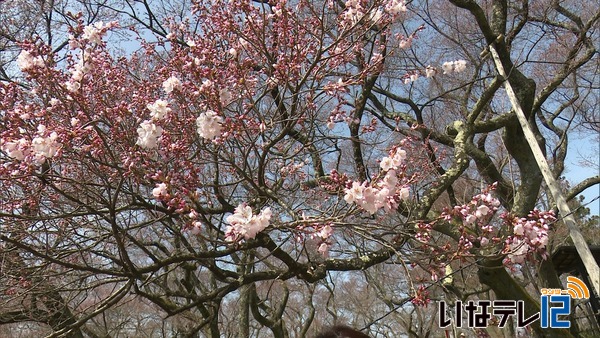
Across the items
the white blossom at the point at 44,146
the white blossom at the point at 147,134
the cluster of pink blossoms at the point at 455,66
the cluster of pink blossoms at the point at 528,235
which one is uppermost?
the cluster of pink blossoms at the point at 455,66

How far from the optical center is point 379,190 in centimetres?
297

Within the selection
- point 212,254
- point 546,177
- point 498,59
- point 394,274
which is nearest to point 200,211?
point 212,254

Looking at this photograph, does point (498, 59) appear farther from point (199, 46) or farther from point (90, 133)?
point (90, 133)

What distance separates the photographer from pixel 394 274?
13680mm

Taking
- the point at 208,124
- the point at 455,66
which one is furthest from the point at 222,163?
the point at 455,66

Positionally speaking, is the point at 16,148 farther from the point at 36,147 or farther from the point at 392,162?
the point at 392,162

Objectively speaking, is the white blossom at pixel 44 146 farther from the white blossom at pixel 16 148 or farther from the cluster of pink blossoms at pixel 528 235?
the cluster of pink blossoms at pixel 528 235

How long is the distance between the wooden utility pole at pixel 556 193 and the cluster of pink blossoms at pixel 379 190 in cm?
211

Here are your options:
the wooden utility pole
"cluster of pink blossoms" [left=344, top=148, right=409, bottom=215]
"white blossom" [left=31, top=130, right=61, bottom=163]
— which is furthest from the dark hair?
the wooden utility pole

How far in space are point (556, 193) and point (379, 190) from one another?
10.9 feet

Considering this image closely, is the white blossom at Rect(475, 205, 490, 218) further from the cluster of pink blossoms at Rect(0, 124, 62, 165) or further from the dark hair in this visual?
the cluster of pink blossoms at Rect(0, 124, 62, 165)

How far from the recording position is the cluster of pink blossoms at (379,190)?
116 inches

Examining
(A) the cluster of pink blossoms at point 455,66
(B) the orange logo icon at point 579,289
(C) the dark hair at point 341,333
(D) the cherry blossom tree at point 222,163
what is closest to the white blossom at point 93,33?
(D) the cherry blossom tree at point 222,163

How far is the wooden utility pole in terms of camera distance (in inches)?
195
